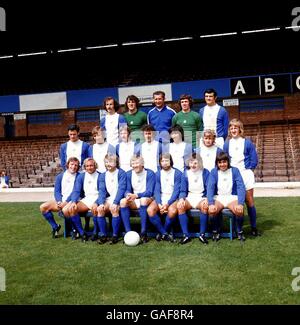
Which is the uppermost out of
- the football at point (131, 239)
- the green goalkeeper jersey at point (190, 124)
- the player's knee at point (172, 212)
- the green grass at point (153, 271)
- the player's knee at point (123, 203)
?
the green goalkeeper jersey at point (190, 124)

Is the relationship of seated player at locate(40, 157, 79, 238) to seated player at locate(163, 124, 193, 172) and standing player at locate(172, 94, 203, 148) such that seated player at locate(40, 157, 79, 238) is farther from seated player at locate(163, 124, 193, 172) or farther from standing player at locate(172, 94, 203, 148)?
standing player at locate(172, 94, 203, 148)

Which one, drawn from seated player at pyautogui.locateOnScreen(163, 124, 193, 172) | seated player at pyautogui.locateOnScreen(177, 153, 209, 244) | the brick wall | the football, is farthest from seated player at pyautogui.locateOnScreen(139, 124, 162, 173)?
the brick wall

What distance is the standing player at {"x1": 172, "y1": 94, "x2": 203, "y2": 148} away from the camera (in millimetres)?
5684

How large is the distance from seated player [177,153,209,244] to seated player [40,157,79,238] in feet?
5.23

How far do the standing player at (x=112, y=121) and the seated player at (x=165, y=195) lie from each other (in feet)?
3.39

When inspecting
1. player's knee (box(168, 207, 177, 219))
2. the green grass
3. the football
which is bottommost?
the green grass

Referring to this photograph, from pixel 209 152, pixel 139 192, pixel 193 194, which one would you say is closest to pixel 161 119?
pixel 209 152

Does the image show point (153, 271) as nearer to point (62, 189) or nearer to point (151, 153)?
point (151, 153)

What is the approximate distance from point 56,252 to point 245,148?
2767mm

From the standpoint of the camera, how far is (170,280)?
3756 millimetres

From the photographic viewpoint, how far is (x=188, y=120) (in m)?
5.70

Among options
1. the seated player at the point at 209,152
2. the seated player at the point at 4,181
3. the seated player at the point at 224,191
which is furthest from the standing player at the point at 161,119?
the seated player at the point at 4,181

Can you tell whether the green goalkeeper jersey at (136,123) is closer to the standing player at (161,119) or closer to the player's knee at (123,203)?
the standing player at (161,119)

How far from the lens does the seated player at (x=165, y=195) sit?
5145 millimetres
